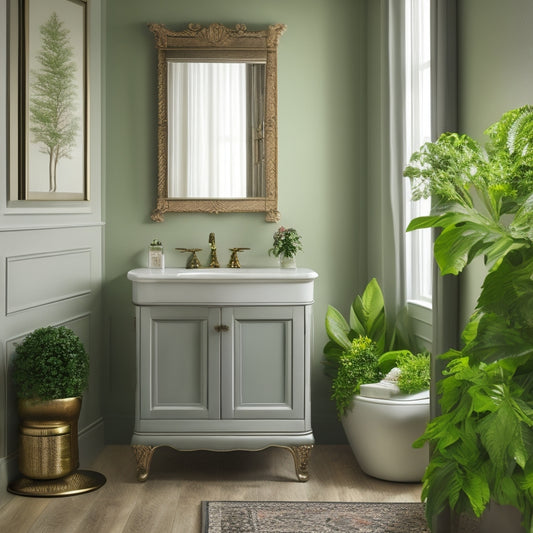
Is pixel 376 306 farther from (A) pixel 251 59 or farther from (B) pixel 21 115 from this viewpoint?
(B) pixel 21 115

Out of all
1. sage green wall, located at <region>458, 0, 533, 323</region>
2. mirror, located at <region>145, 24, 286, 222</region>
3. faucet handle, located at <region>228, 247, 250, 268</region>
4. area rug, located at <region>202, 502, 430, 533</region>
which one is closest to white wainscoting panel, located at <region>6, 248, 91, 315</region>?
mirror, located at <region>145, 24, 286, 222</region>

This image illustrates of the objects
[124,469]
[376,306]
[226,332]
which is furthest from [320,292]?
[124,469]

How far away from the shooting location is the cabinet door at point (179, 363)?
3.63 meters

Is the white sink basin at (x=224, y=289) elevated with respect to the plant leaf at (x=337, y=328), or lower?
elevated

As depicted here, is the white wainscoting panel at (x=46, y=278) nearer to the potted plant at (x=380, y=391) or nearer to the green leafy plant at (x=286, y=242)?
the green leafy plant at (x=286, y=242)

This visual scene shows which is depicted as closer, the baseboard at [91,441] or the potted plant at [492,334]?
the potted plant at [492,334]

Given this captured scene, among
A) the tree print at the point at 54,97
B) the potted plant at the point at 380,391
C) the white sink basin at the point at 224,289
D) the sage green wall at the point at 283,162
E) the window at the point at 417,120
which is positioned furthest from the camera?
the sage green wall at the point at 283,162

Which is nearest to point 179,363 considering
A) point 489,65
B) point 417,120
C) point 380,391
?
point 380,391

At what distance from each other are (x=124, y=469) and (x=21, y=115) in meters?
1.74

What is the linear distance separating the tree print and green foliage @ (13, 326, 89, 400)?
0.74m

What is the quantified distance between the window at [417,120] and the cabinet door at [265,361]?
0.65m

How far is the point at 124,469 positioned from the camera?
148 inches

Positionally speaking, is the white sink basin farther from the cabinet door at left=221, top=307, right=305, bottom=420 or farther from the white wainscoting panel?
the white wainscoting panel

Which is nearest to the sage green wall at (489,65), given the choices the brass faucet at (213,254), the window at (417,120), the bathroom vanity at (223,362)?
the window at (417,120)
